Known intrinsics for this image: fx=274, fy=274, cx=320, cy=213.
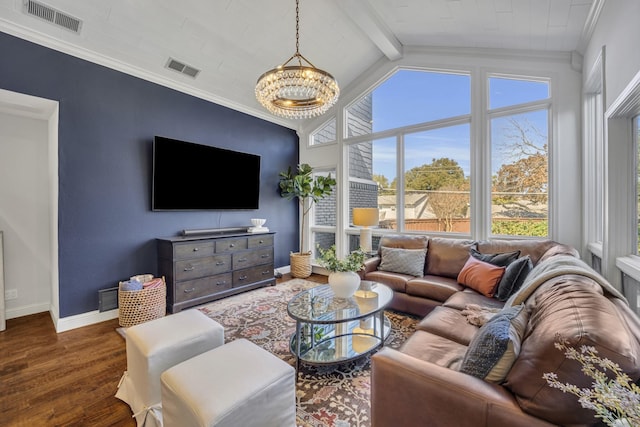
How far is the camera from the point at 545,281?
1.69 metres

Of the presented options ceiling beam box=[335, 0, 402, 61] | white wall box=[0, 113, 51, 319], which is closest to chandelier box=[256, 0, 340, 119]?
ceiling beam box=[335, 0, 402, 61]

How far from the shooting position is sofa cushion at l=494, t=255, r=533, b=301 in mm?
2537

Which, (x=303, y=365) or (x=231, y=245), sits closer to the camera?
(x=303, y=365)

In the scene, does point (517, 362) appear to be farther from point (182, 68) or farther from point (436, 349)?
point (182, 68)

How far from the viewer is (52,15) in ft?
8.72

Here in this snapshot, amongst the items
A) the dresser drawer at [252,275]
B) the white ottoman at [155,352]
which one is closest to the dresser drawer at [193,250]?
the dresser drawer at [252,275]

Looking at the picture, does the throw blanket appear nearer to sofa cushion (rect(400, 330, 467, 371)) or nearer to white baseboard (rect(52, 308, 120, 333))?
sofa cushion (rect(400, 330, 467, 371))

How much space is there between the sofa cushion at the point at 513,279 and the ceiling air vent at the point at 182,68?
443cm

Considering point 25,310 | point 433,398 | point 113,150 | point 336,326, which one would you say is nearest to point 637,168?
point 433,398

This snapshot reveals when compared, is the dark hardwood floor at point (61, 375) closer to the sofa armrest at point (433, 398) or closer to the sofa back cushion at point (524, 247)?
the sofa armrest at point (433, 398)

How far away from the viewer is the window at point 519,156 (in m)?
3.40

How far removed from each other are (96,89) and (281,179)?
292cm

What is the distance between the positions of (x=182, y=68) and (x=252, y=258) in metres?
2.79

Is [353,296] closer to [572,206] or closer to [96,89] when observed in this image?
[572,206]
